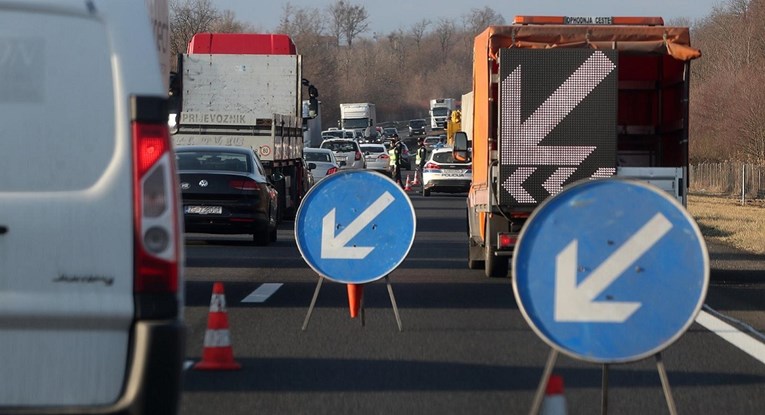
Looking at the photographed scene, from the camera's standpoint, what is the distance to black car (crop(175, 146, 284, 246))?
64.7 ft

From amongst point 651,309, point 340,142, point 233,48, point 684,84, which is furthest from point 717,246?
point 340,142

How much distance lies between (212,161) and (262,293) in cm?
729

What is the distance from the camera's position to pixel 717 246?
2150 cm

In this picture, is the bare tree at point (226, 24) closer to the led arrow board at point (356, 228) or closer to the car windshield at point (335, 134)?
the car windshield at point (335, 134)

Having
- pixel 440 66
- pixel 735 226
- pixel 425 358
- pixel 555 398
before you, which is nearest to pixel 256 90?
pixel 735 226

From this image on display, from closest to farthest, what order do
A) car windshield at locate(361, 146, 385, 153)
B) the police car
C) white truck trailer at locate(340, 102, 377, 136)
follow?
the police car → car windshield at locate(361, 146, 385, 153) → white truck trailer at locate(340, 102, 377, 136)

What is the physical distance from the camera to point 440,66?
19275 centimetres

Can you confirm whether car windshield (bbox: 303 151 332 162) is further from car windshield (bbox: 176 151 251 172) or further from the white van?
the white van

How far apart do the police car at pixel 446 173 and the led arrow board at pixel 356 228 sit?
29.4 meters

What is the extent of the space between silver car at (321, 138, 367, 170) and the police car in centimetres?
605

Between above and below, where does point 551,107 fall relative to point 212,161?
above

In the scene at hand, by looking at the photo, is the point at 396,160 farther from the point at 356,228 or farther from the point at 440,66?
the point at 440,66

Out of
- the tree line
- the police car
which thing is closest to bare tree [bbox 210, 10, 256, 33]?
the tree line

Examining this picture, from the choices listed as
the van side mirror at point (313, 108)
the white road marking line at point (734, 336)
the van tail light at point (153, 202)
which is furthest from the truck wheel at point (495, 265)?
the van side mirror at point (313, 108)
